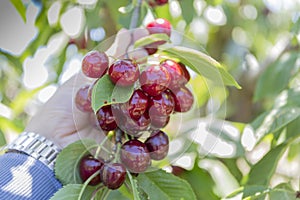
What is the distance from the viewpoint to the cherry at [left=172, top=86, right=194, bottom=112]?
3.32ft

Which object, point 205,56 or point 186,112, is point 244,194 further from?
point 205,56

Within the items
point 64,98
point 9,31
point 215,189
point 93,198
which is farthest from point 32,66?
point 93,198

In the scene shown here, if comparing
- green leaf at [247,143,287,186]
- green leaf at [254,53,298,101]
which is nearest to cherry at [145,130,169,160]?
green leaf at [247,143,287,186]

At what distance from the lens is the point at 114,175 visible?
0.98 meters

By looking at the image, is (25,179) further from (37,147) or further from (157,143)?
(157,143)

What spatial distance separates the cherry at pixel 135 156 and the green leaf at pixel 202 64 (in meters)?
0.17

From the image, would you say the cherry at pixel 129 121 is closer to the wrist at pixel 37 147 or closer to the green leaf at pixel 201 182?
the wrist at pixel 37 147

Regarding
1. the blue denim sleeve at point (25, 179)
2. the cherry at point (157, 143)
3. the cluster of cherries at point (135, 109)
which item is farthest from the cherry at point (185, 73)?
the blue denim sleeve at point (25, 179)

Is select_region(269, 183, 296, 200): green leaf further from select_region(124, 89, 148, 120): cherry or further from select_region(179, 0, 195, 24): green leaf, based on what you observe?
select_region(179, 0, 195, 24): green leaf

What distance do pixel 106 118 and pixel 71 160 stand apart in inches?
6.1

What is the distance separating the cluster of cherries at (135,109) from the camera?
0.93 m

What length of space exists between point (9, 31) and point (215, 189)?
0.80 meters

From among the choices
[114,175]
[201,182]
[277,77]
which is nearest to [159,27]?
[114,175]

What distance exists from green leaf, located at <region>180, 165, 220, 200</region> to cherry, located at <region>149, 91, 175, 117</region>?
571 millimetres
